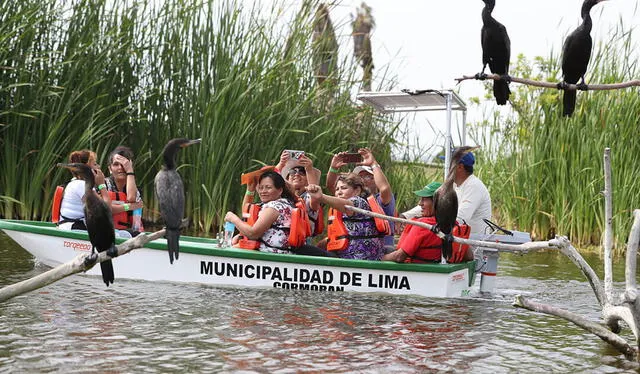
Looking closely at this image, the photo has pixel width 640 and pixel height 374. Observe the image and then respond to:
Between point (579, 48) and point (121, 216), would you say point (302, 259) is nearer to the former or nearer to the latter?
point (121, 216)

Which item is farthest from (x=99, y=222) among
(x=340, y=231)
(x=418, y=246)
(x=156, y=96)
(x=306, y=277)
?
(x=156, y=96)

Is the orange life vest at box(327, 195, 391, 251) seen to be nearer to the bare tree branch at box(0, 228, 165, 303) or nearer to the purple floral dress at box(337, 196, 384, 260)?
the purple floral dress at box(337, 196, 384, 260)

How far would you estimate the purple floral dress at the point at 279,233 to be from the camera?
7449 millimetres

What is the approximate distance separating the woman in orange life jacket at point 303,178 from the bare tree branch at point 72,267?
139 inches

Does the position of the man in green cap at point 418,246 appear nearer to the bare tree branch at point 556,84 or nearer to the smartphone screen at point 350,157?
the smartphone screen at point 350,157

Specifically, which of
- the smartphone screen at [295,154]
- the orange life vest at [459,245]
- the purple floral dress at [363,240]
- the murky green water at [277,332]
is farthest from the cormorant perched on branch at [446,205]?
the smartphone screen at [295,154]

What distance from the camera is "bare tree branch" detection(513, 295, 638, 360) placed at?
5137mm

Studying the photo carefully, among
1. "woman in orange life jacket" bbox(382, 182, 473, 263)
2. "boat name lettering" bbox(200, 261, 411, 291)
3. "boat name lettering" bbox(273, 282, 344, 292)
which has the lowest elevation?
"boat name lettering" bbox(273, 282, 344, 292)

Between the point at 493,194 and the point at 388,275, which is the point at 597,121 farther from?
the point at 388,275

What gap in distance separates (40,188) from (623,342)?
7521 millimetres

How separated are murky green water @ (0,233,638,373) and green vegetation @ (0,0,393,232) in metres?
2.98

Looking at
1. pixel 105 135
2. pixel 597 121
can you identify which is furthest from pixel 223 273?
pixel 597 121

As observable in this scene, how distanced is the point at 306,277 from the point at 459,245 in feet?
4.40

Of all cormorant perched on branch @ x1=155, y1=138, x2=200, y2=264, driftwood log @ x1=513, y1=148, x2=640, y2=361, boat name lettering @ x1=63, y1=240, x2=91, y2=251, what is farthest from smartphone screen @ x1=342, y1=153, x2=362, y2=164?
cormorant perched on branch @ x1=155, y1=138, x2=200, y2=264
